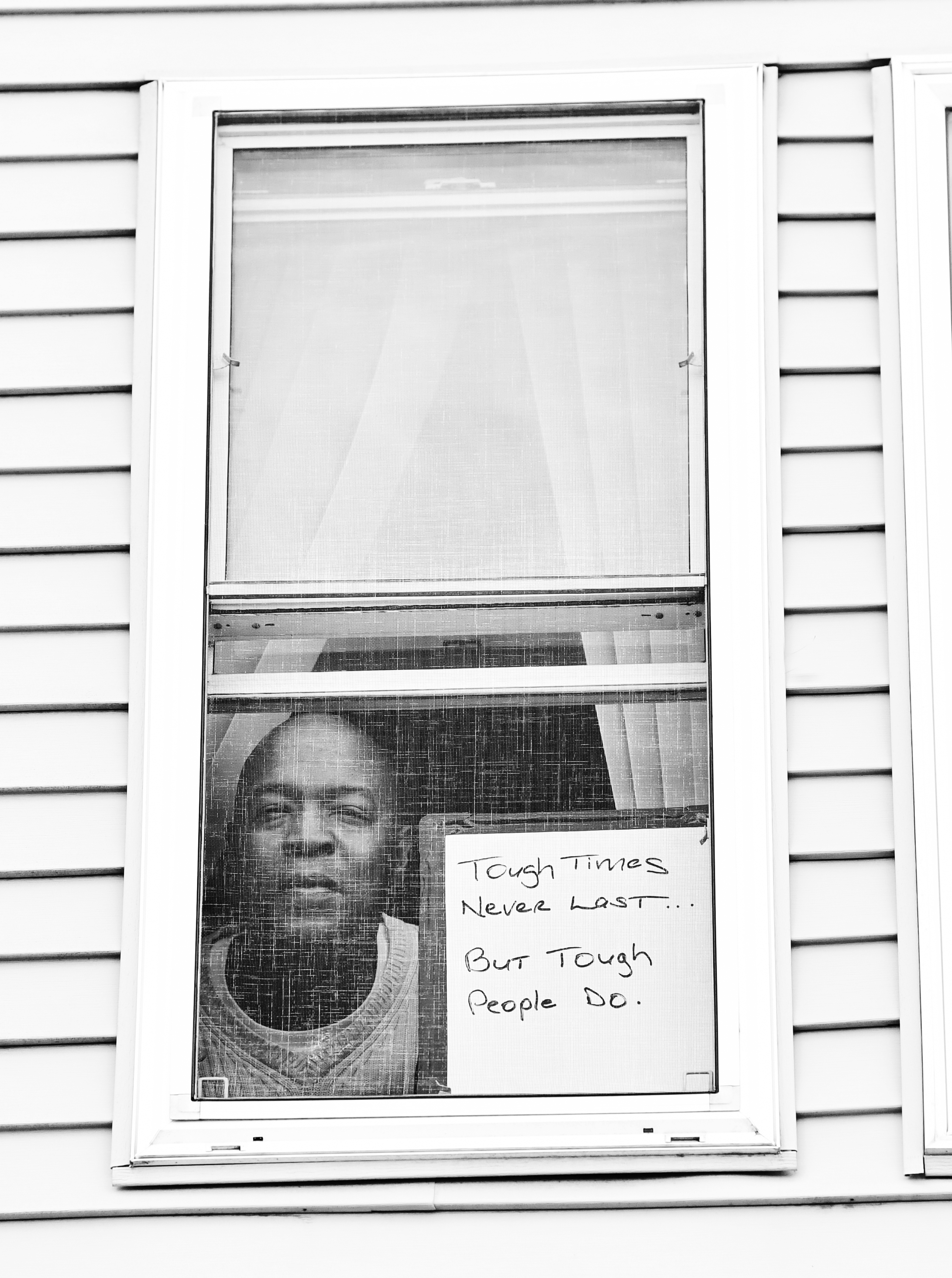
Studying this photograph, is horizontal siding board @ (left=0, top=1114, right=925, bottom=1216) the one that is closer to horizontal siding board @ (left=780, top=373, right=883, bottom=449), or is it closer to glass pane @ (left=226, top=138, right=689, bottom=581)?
glass pane @ (left=226, top=138, right=689, bottom=581)

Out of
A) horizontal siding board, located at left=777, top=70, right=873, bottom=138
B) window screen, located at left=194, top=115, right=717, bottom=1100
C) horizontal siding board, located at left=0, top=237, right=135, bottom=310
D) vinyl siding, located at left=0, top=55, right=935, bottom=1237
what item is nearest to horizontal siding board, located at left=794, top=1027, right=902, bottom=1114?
vinyl siding, located at left=0, top=55, right=935, bottom=1237

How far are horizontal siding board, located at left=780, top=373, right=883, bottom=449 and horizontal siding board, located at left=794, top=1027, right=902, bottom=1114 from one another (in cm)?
95

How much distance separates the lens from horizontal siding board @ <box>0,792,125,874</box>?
193 cm

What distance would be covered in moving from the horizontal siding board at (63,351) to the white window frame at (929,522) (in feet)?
4.33

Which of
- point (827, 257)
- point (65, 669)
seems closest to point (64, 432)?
point (65, 669)

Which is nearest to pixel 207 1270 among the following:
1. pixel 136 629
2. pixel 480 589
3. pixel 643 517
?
pixel 136 629

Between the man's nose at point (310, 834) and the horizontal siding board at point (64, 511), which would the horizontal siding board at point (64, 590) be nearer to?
the horizontal siding board at point (64, 511)

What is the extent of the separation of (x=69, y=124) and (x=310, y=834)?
1.30 metres

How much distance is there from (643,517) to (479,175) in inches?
26.8

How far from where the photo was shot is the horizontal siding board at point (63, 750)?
6.40 feet

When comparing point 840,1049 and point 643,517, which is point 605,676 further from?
point 840,1049

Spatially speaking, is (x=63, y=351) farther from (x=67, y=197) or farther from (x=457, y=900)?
(x=457, y=900)

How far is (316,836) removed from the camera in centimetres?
196

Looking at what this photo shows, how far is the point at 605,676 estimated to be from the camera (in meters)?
1.99
